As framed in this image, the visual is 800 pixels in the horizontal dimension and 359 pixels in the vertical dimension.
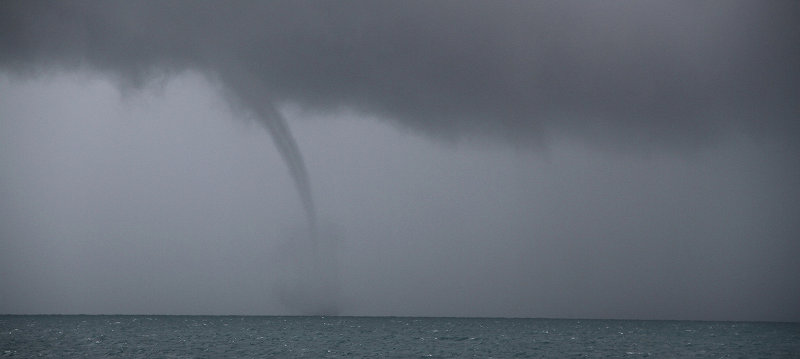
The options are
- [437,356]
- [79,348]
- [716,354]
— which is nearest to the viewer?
[437,356]

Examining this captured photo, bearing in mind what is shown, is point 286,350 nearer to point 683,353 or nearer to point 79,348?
point 79,348

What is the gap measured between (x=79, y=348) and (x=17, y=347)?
5.46 meters

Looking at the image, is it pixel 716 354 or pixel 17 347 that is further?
pixel 716 354

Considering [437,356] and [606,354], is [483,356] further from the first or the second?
[606,354]

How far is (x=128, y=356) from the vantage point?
62688mm

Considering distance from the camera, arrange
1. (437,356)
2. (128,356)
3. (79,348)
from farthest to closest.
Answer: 1. (79,348)
2. (437,356)
3. (128,356)

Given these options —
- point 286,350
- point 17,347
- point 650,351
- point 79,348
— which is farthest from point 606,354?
point 17,347

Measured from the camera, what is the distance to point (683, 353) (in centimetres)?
7781

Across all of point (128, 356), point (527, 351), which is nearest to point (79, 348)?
point (128, 356)

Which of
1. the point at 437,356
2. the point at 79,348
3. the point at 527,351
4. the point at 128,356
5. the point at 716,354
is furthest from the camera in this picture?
the point at 527,351

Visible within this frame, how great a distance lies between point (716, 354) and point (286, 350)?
41.7m

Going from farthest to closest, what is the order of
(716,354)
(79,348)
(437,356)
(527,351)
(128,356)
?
(527,351) → (716,354) → (79,348) → (437,356) → (128,356)

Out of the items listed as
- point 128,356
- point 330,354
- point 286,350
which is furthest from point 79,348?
point 330,354

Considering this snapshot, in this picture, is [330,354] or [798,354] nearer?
[330,354]
